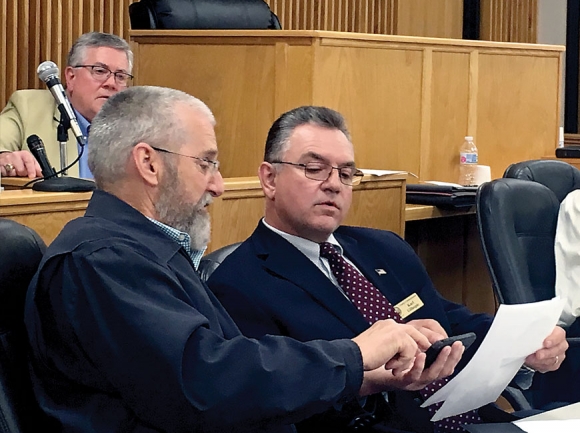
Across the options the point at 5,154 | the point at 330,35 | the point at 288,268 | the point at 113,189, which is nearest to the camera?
the point at 113,189

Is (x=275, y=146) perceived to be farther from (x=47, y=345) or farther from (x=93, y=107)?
(x=93, y=107)

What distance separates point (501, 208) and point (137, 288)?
164cm

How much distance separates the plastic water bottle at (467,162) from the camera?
4578 millimetres

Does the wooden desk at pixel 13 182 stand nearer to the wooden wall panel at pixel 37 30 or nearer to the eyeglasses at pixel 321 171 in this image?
the eyeglasses at pixel 321 171

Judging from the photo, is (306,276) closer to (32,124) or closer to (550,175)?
(550,175)

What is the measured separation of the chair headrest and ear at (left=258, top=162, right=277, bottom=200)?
824 mm

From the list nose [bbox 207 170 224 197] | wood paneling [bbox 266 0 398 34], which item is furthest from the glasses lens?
wood paneling [bbox 266 0 398 34]

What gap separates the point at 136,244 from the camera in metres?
1.68

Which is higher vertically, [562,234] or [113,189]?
[113,189]

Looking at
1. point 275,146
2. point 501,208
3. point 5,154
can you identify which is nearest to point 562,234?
point 501,208

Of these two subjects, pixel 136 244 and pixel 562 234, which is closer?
pixel 136 244

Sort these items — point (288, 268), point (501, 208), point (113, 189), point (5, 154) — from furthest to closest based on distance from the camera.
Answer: point (5, 154), point (501, 208), point (288, 268), point (113, 189)

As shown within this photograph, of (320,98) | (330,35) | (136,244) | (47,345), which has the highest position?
(330,35)

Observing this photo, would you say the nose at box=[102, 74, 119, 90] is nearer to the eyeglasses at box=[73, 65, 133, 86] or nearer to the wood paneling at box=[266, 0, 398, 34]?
the eyeglasses at box=[73, 65, 133, 86]
